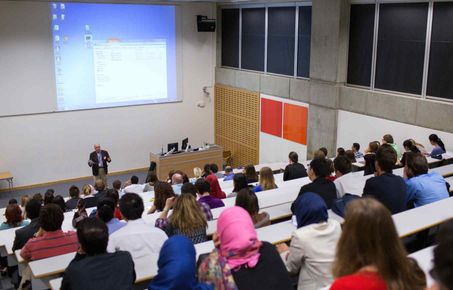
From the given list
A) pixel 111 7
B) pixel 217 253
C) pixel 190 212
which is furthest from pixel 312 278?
pixel 111 7

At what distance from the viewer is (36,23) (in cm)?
1105

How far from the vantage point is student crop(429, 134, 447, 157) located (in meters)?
7.77

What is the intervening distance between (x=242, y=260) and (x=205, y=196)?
2.62 m

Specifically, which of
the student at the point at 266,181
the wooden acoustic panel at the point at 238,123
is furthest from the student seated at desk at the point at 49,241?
the wooden acoustic panel at the point at 238,123

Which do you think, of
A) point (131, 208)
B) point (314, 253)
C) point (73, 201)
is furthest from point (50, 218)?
point (73, 201)

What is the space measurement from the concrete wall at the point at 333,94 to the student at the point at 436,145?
0.35 meters

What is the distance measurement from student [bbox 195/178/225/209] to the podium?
5993 millimetres

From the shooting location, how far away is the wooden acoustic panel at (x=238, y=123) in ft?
42.0

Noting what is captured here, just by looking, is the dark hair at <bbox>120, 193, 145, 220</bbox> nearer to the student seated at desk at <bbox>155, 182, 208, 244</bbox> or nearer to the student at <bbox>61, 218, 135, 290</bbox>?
the student seated at desk at <bbox>155, 182, 208, 244</bbox>

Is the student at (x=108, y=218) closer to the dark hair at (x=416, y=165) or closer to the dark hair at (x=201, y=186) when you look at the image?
the dark hair at (x=201, y=186)

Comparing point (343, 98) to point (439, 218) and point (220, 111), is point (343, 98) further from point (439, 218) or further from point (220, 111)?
point (439, 218)

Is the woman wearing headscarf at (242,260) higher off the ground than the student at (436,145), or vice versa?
the woman wearing headscarf at (242,260)

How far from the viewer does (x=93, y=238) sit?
2.95m

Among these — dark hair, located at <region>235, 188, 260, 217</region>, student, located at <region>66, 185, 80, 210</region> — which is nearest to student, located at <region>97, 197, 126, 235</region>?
dark hair, located at <region>235, 188, 260, 217</region>
